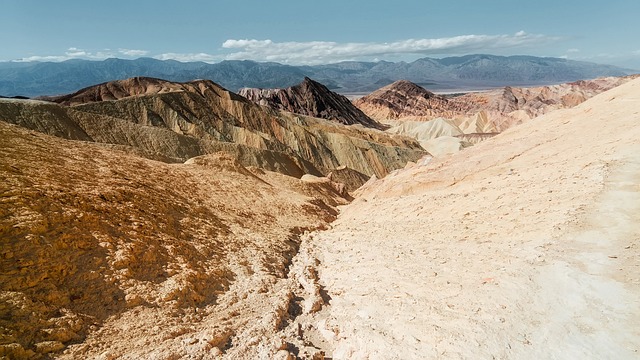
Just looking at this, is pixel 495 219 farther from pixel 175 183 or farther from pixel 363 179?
pixel 363 179

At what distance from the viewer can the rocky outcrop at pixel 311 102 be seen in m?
100

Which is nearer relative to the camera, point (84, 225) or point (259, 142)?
point (84, 225)

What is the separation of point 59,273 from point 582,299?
856 centimetres

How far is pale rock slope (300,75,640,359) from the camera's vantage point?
5.66m

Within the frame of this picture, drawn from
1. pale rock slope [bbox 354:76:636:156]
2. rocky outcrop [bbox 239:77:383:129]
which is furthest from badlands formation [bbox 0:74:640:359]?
rocky outcrop [bbox 239:77:383:129]

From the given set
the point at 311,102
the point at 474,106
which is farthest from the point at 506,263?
the point at 474,106

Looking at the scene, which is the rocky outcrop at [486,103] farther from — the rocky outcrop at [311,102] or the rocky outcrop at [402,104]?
the rocky outcrop at [311,102]

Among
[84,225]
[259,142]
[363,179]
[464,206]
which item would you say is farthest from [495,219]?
[259,142]

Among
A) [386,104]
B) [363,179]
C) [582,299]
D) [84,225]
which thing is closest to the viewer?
[582,299]

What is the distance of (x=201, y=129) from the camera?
4316 centimetres

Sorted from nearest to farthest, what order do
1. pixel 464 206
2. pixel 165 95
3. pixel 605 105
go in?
pixel 464 206 → pixel 605 105 → pixel 165 95

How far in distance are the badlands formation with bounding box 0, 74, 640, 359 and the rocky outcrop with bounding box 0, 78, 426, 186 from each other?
363 inches

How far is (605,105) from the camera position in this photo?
17.8 meters

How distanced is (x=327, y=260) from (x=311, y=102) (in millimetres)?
94211
